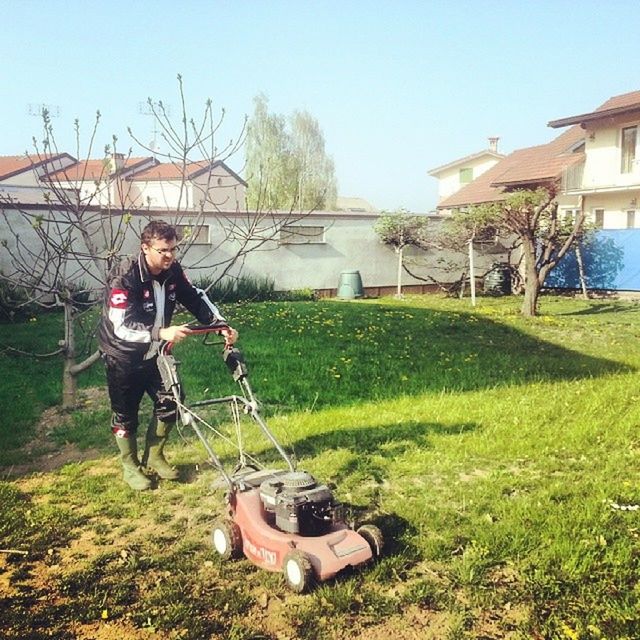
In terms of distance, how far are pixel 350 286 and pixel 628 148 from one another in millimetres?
10142

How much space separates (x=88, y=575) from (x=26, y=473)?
1.93 m

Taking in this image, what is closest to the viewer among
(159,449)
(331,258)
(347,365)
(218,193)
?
(159,449)

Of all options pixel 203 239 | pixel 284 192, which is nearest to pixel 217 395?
pixel 203 239

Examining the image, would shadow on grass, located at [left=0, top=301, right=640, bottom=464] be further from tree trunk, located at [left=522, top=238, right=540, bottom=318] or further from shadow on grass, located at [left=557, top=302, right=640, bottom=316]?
shadow on grass, located at [left=557, top=302, right=640, bottom=316]

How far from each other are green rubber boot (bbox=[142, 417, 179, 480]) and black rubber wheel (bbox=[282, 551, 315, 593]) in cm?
178

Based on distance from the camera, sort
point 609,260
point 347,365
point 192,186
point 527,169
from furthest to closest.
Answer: point 527,169 → point 192,186 → point 609,260 → point 347,365

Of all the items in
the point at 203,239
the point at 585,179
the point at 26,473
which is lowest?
the point at 26,473

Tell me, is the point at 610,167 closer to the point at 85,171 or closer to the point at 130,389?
the point at 85,171

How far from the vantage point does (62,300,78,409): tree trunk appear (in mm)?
6492

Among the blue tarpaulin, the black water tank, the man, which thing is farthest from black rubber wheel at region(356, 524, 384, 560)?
the blue tarpaulin

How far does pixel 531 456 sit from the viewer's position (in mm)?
5207

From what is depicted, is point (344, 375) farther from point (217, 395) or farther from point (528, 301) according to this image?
point (528, 301)

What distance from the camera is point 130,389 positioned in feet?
15.4

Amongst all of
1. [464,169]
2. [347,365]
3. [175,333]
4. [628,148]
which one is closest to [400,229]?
[628,148]
